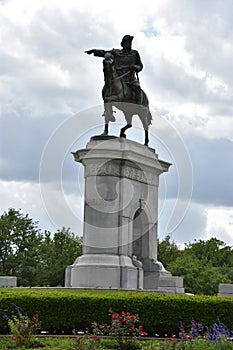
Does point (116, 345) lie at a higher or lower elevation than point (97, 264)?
lower

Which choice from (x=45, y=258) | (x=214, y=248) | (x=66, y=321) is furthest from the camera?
(x=214, y=248)

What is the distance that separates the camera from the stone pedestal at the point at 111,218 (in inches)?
996

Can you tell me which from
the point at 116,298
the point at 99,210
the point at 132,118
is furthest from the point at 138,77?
the point at 116,298

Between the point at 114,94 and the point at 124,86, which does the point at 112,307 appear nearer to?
the point at 114,94

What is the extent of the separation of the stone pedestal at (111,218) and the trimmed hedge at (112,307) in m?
6.73

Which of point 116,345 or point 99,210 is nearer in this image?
point 116,345

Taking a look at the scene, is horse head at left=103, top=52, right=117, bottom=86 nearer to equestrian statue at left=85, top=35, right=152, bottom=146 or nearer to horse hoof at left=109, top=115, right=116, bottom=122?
equestrian statue at left=85, top=35, right=152, bottom=146

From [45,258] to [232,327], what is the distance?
30833 mm

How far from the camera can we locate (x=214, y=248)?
6806cm

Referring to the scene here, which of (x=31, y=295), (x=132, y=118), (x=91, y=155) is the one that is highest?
(x=132, y=118)

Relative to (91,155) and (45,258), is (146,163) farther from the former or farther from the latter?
(45,258)

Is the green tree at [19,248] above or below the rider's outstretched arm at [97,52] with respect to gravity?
below

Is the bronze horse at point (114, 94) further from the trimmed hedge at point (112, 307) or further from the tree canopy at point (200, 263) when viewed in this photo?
the tree canopy at point (200, 263)

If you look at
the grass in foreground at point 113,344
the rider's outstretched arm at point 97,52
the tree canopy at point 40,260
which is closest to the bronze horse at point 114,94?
the rider's outstretched arm at point 97,52
